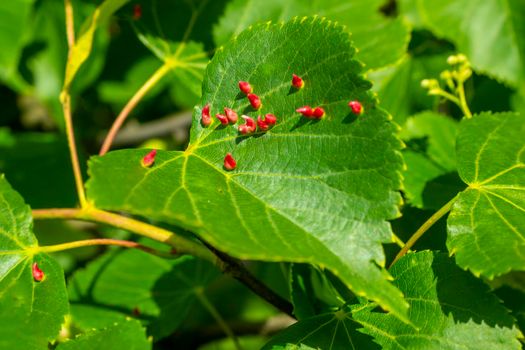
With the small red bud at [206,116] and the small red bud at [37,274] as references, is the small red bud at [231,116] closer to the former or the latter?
the small red bud at [206,116]

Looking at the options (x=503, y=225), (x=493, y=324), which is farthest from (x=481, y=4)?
(x=493, y=324)

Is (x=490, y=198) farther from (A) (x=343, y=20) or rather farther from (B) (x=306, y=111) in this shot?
(A) (x=343, y=20)

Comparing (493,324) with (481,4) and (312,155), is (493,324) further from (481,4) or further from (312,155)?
(481,4)

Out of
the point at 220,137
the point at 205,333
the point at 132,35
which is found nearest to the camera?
the point at 220,137

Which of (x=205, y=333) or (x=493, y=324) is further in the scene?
(x=205, y=333)

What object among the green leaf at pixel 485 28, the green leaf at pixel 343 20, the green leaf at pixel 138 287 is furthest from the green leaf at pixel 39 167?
the green leaf at pixel 485 28

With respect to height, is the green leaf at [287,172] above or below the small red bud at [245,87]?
below
